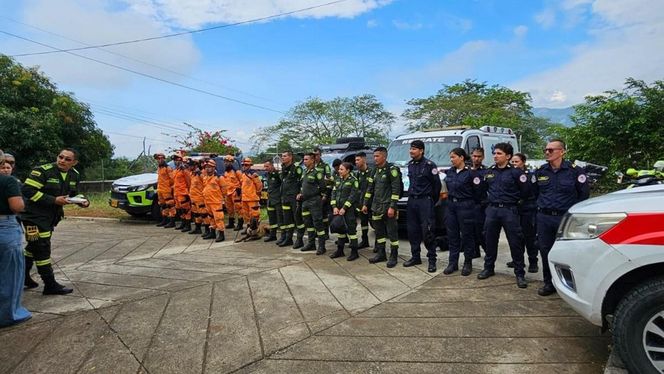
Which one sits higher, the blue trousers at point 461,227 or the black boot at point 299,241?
the blue trousers at point 461,227

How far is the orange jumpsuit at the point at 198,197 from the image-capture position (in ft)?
30.4

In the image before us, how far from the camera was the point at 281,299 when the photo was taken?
481cm

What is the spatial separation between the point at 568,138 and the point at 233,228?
11.9m

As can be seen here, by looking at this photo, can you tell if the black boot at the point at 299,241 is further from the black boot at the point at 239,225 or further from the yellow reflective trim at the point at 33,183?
the yellow reflective trim at the point at 33,183

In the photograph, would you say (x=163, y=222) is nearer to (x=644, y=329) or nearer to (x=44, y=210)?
(x=44, y=210)

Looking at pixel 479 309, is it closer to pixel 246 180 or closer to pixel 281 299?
pixel 281 299

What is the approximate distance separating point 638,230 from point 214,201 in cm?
746

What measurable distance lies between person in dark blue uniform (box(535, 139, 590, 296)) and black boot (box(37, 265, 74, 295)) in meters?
5.70

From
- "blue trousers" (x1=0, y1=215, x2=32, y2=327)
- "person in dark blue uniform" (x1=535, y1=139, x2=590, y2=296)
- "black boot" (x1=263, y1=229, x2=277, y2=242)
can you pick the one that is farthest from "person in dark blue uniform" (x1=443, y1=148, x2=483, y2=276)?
"blue trousers" (x1=0, y1=215, x2=32, y2=327)

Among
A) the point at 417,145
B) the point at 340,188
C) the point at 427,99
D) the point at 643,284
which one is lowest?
the point at 643,284

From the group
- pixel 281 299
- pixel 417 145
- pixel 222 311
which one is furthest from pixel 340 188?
pixel 222 311

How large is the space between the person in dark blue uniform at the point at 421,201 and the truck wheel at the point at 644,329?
3.16 m

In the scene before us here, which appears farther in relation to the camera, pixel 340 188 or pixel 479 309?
pixel 340 188

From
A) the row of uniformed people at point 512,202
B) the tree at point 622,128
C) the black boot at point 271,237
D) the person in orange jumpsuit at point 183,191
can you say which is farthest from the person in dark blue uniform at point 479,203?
the tree at point 622,128
